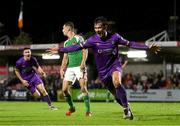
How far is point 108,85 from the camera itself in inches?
510

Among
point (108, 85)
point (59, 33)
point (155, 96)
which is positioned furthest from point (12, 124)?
point (59, 33)

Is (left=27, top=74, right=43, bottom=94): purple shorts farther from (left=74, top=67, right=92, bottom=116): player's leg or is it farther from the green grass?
(left=74, top=67, right=92, bottom=116): player's leg

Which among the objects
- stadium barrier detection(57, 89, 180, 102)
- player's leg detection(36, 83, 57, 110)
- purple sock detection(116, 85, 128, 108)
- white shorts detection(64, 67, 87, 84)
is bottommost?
stadium barrier detection(57, 89, 180, 102)

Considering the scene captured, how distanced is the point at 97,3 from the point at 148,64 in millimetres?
20205

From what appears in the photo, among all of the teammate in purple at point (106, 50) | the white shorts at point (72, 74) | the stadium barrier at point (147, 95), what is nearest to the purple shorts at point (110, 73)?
the teammate in purple at point (106, 50)

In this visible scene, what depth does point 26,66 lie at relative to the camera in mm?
19875

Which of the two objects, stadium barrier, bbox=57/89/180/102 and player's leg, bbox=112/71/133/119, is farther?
stadium barrier, bbox=57/89/180/102

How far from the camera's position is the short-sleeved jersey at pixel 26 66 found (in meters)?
19.8

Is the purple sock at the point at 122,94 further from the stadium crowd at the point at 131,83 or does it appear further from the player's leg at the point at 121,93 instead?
the stadium crowd at the point at 131,83

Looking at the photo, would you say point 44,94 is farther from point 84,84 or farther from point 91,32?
point 91,32

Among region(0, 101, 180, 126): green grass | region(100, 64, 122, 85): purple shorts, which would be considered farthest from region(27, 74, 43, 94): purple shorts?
region(100, 64, 122, 85): purple shorts

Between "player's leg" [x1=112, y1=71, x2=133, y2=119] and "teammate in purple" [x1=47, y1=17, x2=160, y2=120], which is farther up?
"teammate in purple" [x1=47, y1=17, x2=160, y2=120]

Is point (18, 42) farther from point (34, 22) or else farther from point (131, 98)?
point (34, 22)

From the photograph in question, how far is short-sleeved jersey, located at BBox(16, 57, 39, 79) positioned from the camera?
779 inches
